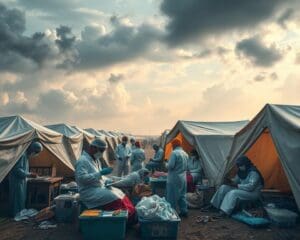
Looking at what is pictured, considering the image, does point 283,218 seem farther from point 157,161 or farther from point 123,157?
point 123,157

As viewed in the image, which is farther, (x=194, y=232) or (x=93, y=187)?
(x=194, y=232)

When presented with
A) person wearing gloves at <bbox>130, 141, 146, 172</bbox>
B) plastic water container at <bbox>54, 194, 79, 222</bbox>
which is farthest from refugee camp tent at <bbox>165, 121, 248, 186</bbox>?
plastic water container at <bbox>54, 194, 79, 222</bbox>

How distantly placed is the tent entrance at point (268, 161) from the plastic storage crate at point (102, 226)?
594cm

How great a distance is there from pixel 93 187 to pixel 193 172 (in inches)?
217

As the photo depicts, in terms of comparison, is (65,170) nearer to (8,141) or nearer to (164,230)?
(8,141)

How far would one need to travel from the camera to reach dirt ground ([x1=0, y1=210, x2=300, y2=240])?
716cm

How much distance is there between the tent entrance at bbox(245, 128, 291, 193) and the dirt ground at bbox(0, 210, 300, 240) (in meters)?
3.04

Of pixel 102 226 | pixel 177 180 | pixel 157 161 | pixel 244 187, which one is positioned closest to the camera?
pixel 102 226

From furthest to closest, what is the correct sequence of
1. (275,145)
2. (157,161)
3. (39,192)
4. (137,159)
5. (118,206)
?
(157,161) → (137,159) → (39,192) → (275,145) → (118,206)

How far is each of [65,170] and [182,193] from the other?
19.2ft

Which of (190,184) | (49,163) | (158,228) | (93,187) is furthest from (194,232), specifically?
(49,163)

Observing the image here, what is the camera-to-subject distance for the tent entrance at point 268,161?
36.1 ft

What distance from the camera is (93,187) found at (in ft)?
23.6

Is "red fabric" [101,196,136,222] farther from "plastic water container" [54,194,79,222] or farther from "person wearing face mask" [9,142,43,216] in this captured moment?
"person wearing face mask" [9,142,43,216]
